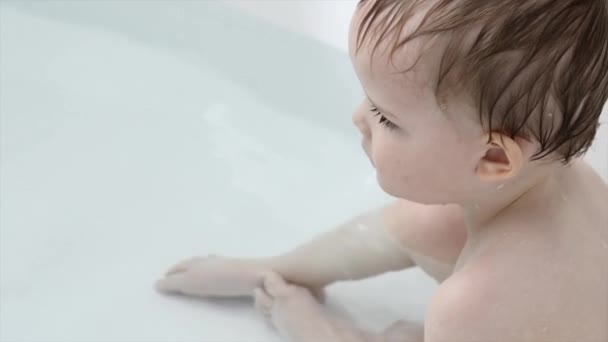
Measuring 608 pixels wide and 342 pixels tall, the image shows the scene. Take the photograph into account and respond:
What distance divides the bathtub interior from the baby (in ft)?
1.06

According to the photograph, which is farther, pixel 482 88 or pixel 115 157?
pixel 115 157

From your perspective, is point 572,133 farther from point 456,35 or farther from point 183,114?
point 183,114

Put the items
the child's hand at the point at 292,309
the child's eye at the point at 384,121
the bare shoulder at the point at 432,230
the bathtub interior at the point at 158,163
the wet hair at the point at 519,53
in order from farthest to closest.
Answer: the bathtub interior at the point at 158,163 < the child's hand at the point at 292,309 < the bare shoulder at the point at 432,230 < the child's eye at the point at 384,121 < the wet hair at the point at 519,53

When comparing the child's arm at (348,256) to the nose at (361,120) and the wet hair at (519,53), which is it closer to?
the nose at (361,120)

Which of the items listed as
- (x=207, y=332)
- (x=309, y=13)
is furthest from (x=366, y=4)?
(x=309, y=13)

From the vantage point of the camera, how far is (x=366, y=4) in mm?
593

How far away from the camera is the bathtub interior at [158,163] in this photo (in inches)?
40.1

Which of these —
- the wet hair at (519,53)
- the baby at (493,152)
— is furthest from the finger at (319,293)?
the wet hair at (519,53)

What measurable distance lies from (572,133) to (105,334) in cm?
64

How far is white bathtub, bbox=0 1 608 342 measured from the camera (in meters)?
1.02

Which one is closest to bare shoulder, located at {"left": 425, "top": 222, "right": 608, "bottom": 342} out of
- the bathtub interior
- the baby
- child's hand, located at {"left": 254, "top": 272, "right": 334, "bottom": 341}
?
the baby

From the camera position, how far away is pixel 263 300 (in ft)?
3.10

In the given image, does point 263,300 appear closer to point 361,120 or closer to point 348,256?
point 348,256

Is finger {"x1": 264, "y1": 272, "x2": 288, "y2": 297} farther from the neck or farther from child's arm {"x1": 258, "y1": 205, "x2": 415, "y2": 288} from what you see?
the neck
